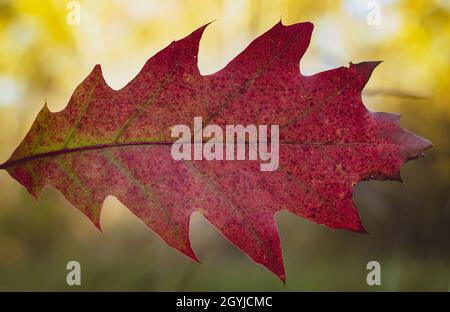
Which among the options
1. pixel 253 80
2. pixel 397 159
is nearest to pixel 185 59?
pixel 253 80

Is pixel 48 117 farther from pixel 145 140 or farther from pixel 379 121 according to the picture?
pixel 379 121

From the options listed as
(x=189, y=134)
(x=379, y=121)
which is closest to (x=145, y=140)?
(x=189, y=134)

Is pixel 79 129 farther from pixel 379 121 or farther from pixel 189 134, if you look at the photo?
pixel 379 121

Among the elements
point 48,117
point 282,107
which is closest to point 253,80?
point 282,107

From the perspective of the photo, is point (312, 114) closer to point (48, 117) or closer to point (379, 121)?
point (379, 121)

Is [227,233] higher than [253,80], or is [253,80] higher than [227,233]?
[253,80]
